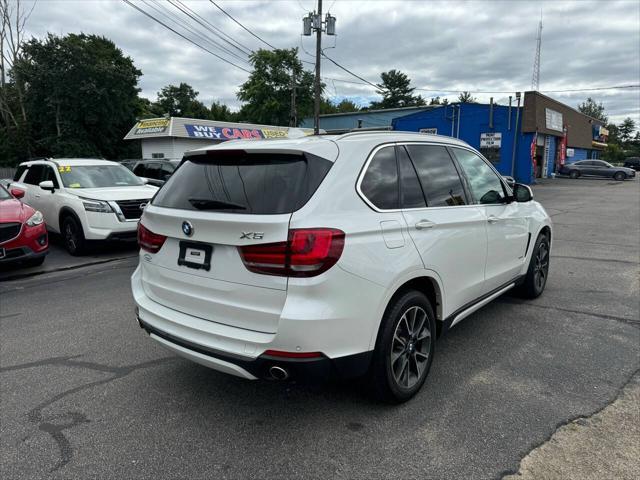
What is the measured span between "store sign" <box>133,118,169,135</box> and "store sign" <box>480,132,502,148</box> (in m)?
20.4

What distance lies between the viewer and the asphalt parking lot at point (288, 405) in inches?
101

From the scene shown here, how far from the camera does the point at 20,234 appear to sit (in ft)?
22.2

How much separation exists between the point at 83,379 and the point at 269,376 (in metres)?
1.88

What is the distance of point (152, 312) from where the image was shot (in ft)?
10.3

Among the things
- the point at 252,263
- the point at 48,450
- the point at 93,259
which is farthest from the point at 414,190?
the point at 93,259

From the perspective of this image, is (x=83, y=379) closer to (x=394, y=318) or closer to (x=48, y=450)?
(x=48, y=450)

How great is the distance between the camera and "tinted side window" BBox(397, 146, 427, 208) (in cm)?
318

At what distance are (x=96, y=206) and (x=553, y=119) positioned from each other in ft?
108

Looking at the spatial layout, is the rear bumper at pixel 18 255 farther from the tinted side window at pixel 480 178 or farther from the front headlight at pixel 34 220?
the tinted side window at pixel 480 178

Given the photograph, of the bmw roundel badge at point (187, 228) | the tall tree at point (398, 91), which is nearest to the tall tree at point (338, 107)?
the tall tree at point (398, 91)

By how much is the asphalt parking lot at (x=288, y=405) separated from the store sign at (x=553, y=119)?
29.8m

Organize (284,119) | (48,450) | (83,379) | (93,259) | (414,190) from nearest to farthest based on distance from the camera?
(48,450) < (414,190) < (83,379) < (93,259) < (284,119)

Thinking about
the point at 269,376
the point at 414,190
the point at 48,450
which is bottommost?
the point at 48,450

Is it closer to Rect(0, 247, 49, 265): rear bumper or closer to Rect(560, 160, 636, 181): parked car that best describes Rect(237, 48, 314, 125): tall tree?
Rect(560, 160, 636, 181): parked car
